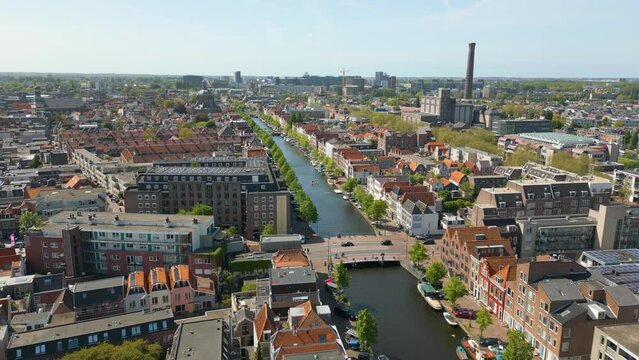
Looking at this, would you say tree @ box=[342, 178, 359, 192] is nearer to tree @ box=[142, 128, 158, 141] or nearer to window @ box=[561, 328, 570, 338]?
window @ box=[561, 328, 570, 338]

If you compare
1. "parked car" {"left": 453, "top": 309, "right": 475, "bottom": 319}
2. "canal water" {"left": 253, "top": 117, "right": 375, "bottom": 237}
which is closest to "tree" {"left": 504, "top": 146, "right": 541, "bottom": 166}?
"canal water" {"left": 253, "top": 117, "right": 375, "bottom": 237}

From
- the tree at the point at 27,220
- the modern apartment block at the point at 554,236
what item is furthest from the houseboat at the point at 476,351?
the tree at the point at 27,220

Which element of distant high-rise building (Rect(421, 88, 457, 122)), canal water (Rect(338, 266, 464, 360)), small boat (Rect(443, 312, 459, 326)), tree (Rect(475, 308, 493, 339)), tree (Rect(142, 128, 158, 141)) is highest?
distant high-rise building (Rect(421, 88, 457, 122))

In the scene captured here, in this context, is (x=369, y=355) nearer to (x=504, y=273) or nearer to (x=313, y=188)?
(x=504, y=273)

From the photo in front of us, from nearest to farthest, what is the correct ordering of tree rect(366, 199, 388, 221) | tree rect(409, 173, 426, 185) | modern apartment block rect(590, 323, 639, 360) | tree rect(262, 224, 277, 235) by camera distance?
modern apartment block rect(590, 323, 639, 360)
tree rect(262, 224, 277, 235)
tree rect(366, 199, 388, 221)
tree rect(409, 173, 426, 185)

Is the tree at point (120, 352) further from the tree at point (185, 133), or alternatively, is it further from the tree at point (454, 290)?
the tree at point (185, 133)

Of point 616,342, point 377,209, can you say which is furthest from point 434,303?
point 377,209
